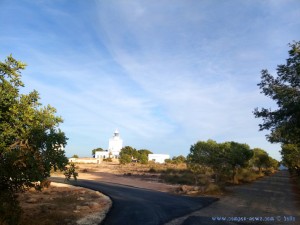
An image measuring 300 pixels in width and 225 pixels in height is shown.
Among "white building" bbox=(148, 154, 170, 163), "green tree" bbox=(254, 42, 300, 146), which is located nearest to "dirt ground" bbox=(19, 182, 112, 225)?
"green tree" bbox=(254, 42, 300, 146)

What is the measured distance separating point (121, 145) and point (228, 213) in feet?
411

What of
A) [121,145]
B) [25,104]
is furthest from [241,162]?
[121,145]

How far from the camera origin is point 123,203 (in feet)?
74.2

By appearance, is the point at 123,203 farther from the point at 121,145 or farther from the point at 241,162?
the point at 121,145

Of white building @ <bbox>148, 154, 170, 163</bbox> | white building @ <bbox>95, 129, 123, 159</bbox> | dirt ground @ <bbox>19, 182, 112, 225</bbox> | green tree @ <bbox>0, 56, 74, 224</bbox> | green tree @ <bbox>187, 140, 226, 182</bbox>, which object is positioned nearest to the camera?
green tree @ <bbox>0, 56, 74, 224</bbox>

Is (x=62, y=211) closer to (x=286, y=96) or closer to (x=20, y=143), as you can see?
(x=20, y=143)

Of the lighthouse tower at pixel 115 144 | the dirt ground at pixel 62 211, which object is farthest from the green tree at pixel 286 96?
the lighthouse tower at pixel 115 144

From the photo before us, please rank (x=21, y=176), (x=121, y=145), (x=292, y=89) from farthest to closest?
(x=121, y=145)
(x=292, y=89)
(x=21, y=176)

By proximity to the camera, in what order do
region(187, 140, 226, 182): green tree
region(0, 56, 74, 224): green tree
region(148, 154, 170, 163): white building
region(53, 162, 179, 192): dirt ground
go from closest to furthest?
region(0, 56, 74, 224): green tree
region(53, 162, 179, 192): dirt ground
region(187, 140, 226, 182): green tree
region(148, 154, 170, 163): white building

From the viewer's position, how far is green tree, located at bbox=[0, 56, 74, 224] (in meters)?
10.9

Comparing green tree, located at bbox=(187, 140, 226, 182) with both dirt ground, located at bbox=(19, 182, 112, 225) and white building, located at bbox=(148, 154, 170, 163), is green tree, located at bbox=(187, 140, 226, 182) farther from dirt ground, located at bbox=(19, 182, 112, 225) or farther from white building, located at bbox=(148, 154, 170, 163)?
white building, located at bbox=(148, 154, 170, 163)

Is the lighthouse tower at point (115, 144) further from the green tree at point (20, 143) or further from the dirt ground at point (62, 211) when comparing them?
the green tree at point (20, 143)

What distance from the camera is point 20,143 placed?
1143 centimetres

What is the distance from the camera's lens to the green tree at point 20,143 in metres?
10.9
